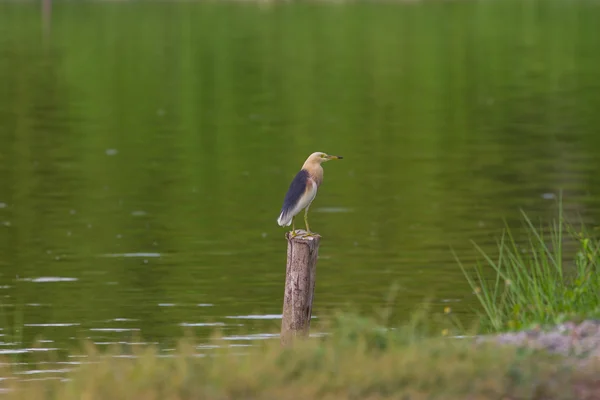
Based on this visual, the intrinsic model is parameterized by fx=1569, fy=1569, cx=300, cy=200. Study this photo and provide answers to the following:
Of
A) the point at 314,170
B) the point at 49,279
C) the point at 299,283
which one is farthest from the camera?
the point at 49,279

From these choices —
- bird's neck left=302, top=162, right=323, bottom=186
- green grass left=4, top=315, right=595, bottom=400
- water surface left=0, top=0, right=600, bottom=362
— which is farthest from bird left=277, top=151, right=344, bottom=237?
water surface left=0, top=0, right=600, bottom=362

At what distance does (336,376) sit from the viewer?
9.45m

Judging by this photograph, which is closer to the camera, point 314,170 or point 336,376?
point 336,376

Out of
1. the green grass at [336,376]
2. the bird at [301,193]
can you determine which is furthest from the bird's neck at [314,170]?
the green grass at [336,376]

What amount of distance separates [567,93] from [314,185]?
2997 centimetres

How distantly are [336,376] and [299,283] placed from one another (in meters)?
2.41

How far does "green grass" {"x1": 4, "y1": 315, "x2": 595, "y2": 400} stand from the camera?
9.24 m

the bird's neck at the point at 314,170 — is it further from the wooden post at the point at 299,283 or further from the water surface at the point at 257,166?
the water surface at the point at 257,166

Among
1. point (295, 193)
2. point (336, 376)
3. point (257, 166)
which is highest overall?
point (295, 193)

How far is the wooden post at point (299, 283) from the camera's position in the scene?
11.8 meters

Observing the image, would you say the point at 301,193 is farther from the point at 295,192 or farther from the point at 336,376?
the point at 336,376

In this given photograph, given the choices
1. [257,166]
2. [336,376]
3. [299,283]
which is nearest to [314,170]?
[299,283]

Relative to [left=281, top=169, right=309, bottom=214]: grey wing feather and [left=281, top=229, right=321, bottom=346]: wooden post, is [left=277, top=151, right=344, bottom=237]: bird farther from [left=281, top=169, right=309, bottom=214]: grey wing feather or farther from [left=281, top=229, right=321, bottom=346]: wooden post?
[left=281, top=229, right=321, bottom=346]: wooden post

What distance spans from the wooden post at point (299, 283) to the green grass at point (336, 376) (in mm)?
1819
